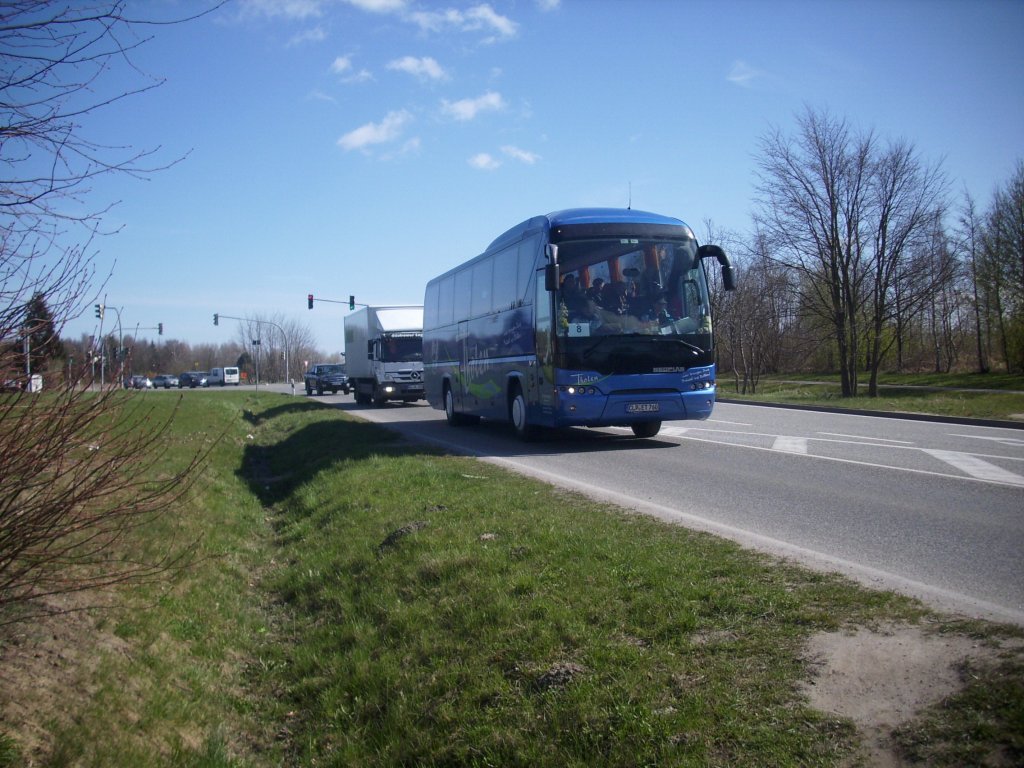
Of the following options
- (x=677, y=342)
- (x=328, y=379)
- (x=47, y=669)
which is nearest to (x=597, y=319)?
(x=677, y=342)

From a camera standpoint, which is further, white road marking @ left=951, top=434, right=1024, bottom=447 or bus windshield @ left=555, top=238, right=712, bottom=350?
bus windshield @ left=555, top=238, right=712, bottom=350

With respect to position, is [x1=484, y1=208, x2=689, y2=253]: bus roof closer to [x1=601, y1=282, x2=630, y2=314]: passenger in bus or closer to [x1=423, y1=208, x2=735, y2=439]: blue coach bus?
[x1=423, y1=208, x2=735, y2=439]: blue coach bus

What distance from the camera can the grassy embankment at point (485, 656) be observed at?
368 cm

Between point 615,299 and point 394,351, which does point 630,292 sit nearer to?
point 615,299

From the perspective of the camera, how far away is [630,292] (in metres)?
13.5

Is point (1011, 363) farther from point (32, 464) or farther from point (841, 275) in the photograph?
point (32, 464)

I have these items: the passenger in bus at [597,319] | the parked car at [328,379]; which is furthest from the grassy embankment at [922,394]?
the parked car at [328,379]

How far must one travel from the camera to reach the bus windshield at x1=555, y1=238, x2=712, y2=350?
43.9ft

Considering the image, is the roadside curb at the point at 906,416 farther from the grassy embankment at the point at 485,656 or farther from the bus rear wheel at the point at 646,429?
the grassy embankment at the point at 485,656

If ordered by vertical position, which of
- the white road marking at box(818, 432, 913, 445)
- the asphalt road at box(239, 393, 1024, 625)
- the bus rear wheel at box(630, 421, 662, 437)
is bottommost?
the asphalt road at box(239, 393, 1024, 625)

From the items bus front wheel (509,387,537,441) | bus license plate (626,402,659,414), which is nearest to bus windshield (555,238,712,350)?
bus license plate (626,402,659,414)

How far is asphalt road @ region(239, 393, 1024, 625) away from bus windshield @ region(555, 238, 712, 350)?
209cm

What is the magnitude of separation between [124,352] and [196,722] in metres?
2.62

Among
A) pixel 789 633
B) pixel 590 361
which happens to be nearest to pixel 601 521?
pixel 789 633
